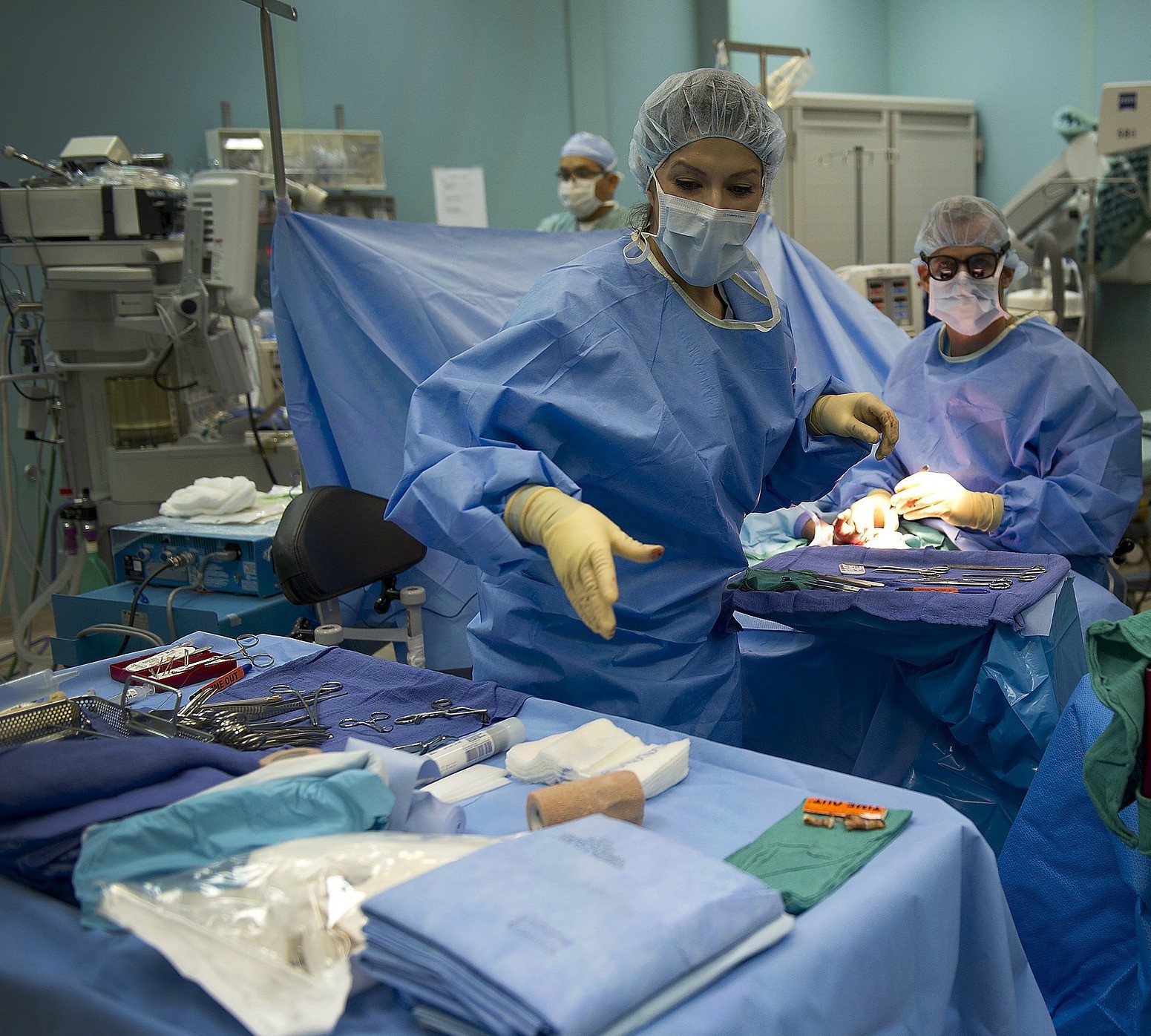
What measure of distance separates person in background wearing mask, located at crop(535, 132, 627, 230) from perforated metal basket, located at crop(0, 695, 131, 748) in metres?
3.65

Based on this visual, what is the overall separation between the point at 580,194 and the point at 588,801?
4.01 metres

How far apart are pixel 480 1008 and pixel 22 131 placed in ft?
17.6

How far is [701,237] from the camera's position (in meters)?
1.71

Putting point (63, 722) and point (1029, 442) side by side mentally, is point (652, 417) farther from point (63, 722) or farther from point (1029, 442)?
point (1029, 442)

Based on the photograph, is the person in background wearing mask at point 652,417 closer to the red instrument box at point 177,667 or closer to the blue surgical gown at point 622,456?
the blue surgical gown at point 622,456

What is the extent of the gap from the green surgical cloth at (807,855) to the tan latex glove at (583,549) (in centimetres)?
28

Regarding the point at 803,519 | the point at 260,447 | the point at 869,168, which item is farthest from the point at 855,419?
the point at 869,168

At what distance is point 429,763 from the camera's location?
3.96 feet

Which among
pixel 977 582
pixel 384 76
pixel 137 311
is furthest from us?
pixel 384 76

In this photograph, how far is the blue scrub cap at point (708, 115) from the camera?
1.70 meters

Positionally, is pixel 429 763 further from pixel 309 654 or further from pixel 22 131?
pixel 22 131

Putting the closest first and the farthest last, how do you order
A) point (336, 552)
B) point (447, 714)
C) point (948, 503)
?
point (447, 714) → point (336, 552) → point (948, 503)

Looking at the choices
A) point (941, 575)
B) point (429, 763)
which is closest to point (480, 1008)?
point (429, 763)

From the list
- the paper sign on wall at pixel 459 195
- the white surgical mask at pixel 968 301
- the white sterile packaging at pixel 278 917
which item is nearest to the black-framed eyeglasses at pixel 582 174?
the paper sign on wall at pixel 459 195
